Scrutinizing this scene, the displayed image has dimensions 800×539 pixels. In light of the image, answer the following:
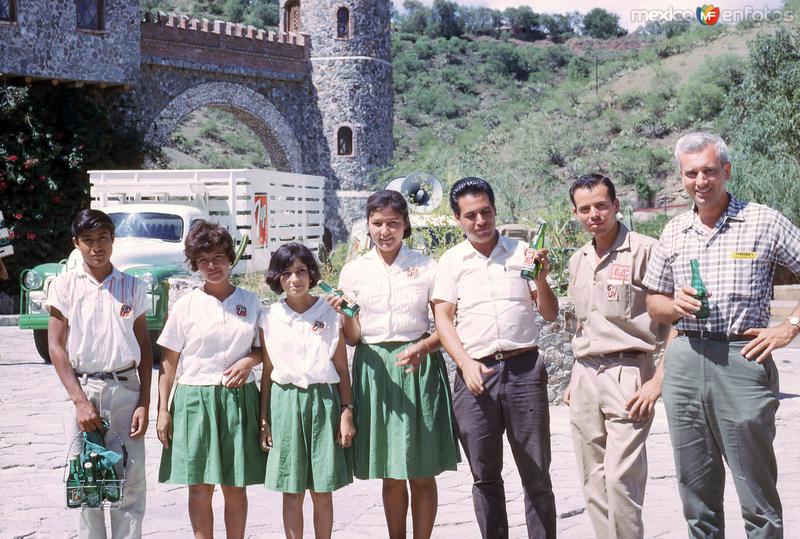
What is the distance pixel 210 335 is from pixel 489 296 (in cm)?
115

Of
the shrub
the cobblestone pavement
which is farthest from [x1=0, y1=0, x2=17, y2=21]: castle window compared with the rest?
the cobblestone pavement

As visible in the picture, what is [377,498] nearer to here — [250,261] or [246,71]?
[250,261]

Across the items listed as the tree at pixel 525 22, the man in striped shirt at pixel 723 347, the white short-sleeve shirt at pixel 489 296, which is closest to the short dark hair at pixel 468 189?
the white short-sleeve shirt at pixel 489 296

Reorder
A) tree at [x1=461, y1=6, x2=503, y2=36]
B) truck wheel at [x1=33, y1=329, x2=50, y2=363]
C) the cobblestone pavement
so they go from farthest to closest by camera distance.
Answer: tree at [x1=461, y1=6, x2=503, y2=36] < truck wheel at [x1=33, y1=329, x2=50, y2=363] < the cobblestone pavement

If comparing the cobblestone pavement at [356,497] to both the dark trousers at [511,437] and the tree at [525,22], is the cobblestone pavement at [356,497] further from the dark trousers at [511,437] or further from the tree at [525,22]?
the tree at [525,22]

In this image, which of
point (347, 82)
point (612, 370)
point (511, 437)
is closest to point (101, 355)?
point (511, 437)

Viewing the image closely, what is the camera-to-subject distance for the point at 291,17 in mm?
28375

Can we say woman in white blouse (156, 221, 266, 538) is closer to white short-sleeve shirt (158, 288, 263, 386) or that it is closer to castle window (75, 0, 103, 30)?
white short-sleeve shirt (158, 288, 263, 386)

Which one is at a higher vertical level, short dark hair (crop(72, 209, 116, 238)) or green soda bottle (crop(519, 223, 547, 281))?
short dark hair (crop(72, 209, 116, 238))

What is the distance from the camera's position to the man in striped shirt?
348 cm

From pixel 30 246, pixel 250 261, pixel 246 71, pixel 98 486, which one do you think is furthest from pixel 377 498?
pixel 246 71

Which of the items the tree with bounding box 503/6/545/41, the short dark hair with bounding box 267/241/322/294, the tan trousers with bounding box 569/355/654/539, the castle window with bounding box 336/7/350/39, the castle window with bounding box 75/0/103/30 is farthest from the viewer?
the tree with bounding box 503/6/545/41

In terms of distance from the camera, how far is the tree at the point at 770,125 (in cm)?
1866

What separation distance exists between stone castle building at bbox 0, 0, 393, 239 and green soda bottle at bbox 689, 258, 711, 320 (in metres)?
17.1
